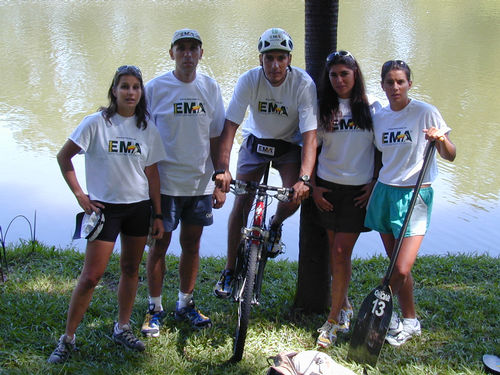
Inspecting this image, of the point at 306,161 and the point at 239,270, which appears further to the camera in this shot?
the point at 239,270

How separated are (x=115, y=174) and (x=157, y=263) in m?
0.77

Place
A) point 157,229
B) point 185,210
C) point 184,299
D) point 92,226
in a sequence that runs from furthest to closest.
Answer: point 184,299 < point 185,210 < point 157,229 < point 92,226

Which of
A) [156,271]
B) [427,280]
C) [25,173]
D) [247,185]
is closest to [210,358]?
[156,271]

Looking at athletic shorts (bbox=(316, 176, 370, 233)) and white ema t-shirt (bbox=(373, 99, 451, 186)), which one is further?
athletic shorts (bbox=(316, 176, 370, 233))

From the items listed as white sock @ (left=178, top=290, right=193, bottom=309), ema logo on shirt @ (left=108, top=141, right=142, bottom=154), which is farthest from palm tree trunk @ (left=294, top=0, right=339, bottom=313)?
ema logo on shirt @ (left=108, top=141, right=142, bottom=154)

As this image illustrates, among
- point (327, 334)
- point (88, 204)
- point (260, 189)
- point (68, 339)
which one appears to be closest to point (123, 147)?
point (88, 204)

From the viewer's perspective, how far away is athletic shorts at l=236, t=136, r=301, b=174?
383 centimetres

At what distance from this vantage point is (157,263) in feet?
12.4

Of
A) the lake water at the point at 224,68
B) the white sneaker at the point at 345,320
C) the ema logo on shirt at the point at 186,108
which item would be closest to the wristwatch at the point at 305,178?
the ema logo on shirt at the point at 186,108

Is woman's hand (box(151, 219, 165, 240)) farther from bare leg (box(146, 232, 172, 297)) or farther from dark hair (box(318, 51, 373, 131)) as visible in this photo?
dark hair (box(318, 51, 373, 131))

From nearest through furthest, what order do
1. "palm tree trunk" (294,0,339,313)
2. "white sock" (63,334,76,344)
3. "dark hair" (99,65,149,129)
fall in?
1. "dark hair" (99,65,149,129)
2. "white sock" (63,334,76,344)
3. "palm tree trunk" (294,0,339,313)

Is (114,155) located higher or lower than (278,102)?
lower

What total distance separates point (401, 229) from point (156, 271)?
1601mm

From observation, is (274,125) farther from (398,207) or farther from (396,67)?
(398,207)
